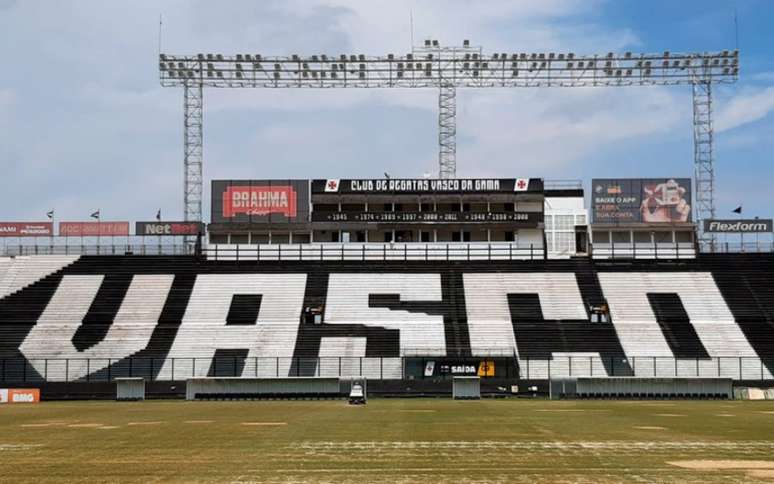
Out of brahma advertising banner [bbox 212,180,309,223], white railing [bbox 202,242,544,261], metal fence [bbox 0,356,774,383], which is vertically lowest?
metal fence [bbox 0,356,774,383]

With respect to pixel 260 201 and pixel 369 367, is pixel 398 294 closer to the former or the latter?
pixel 369 367

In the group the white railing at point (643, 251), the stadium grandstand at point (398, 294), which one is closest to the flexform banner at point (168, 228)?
the stadium grandstand at point (398, 294)

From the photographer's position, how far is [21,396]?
63.3 metres

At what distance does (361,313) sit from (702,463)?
56.6 m

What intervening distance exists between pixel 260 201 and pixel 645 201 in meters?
37.2

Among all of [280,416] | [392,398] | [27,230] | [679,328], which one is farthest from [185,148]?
[280,416]

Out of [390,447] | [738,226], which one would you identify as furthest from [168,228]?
[390,447]

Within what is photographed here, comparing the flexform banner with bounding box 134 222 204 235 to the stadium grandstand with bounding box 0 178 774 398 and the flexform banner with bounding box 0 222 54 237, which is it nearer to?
the stadium grandstand with bounding box 0 178 774 398

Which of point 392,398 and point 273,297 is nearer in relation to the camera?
point 392,398

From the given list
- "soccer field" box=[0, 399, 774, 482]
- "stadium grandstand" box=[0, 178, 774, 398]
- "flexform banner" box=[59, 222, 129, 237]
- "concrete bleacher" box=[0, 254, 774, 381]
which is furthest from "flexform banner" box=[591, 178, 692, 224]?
"soccer field" box=[0, 399, 774, 482]

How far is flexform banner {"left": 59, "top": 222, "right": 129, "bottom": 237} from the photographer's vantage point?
9438cm

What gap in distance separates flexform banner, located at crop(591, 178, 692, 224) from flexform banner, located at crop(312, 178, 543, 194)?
6234 mm

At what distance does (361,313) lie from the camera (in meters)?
78.9

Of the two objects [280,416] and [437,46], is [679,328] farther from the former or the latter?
[280,416]
